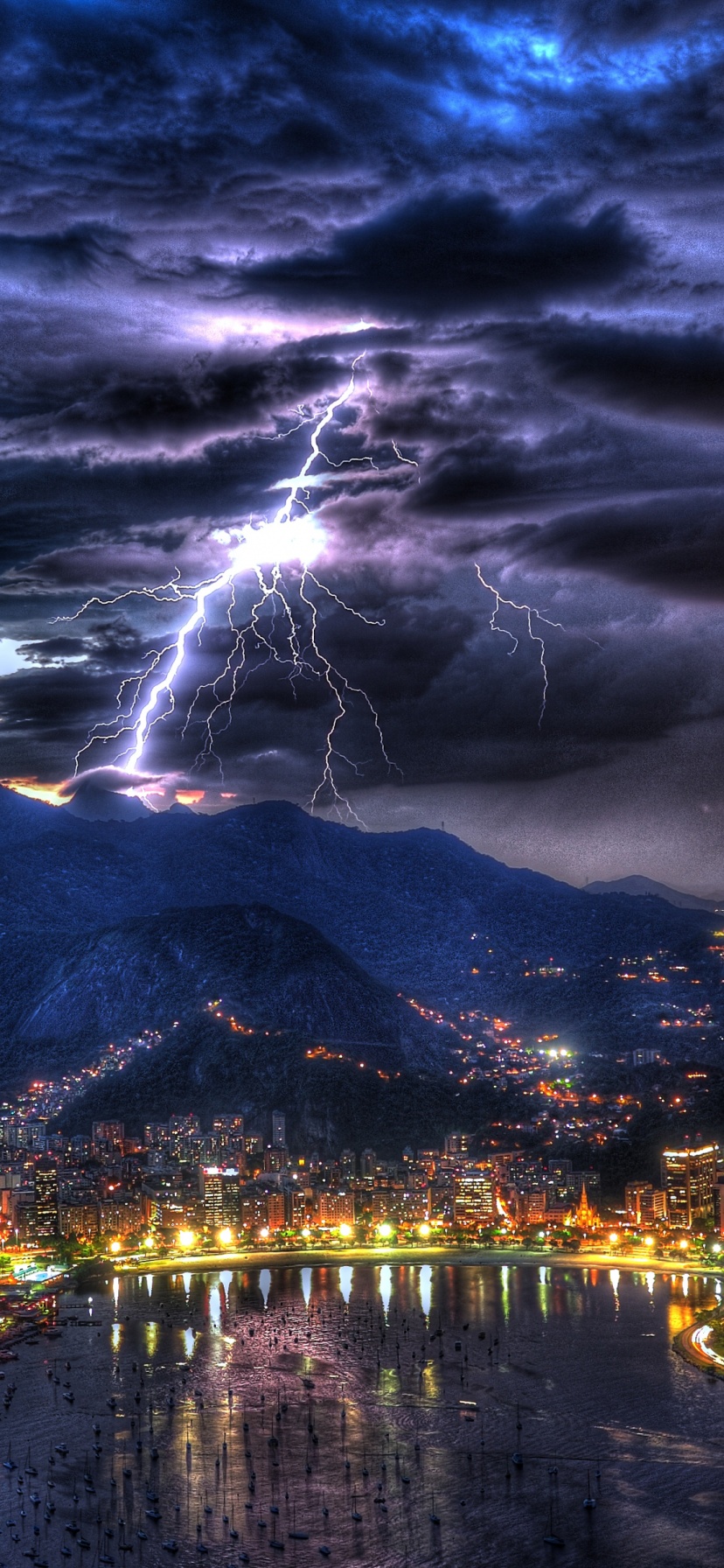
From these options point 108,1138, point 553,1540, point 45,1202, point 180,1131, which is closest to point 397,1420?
point 553,1540

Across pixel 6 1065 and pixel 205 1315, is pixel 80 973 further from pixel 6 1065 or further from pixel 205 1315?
pixel 205 1315

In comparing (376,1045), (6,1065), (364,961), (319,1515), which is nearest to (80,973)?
(6,1065)

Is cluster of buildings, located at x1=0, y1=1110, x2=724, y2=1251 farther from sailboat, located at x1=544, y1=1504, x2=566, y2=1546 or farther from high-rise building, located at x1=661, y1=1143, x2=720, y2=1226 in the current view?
sailboat, located at x1=544, y1=1504, x2=566, y2=1546

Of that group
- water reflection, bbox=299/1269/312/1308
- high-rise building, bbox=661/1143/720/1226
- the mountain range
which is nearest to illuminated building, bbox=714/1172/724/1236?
high-rise building, bbox=661/1143/720/1226

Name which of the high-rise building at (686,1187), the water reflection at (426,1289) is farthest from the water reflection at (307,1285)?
the high-rise building at (686,1187)

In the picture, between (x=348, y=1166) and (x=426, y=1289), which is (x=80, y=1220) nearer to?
(x=348, y=1166)
